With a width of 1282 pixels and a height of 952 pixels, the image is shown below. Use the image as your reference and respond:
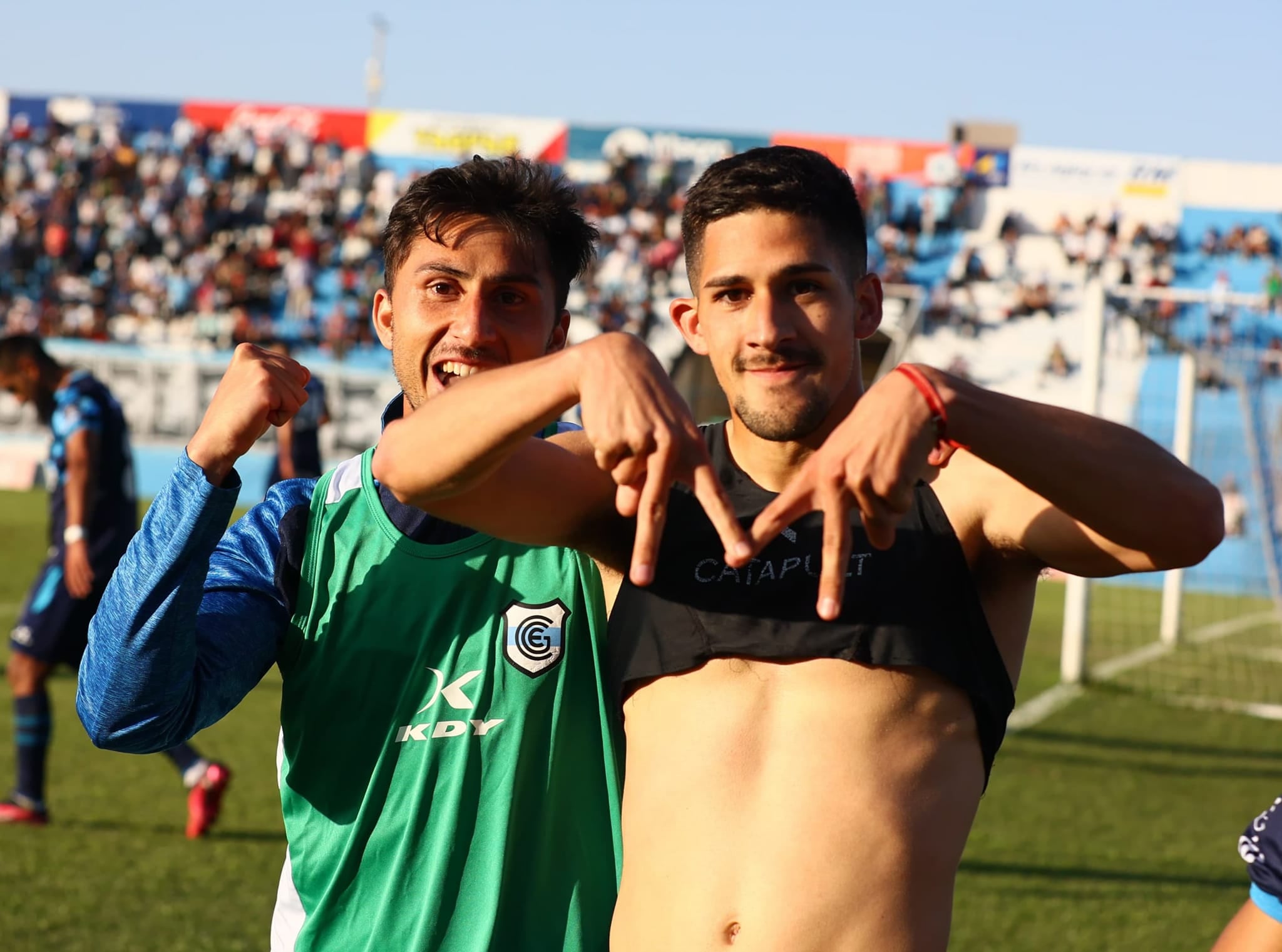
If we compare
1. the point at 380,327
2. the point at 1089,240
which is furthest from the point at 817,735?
the point at 1089,240

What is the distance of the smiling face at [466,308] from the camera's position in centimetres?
249

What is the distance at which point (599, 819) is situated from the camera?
2.50 m

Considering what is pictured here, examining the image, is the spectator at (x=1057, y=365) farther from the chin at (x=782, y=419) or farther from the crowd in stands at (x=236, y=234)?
the chin at (x=782, y=419)

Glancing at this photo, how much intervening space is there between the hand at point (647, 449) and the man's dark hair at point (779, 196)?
58 cm

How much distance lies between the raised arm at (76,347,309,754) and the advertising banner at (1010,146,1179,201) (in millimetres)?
Answer: 31944

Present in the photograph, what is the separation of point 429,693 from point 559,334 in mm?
714

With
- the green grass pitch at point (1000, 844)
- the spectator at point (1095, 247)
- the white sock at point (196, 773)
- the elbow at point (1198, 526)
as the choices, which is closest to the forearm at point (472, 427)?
the elbow at point (1198, 526)

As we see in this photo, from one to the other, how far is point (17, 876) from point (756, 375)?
16.6ft

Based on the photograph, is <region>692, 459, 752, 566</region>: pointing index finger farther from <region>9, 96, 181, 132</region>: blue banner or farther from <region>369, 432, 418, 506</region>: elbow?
<region>9, 96, 181, 132</region>: blue banner

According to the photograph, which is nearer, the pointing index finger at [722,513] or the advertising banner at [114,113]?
the pointing index finger at [722,513]

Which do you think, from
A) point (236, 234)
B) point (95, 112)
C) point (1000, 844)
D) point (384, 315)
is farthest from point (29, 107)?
point (384, 315)

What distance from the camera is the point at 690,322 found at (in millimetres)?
2492

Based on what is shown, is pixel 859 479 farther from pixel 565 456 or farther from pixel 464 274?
pixel 464 274

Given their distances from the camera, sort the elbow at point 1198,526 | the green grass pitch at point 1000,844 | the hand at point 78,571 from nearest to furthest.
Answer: the elbow at point 1198,526, the green grass pitch at point 1000,844, the hand at point 78,571
